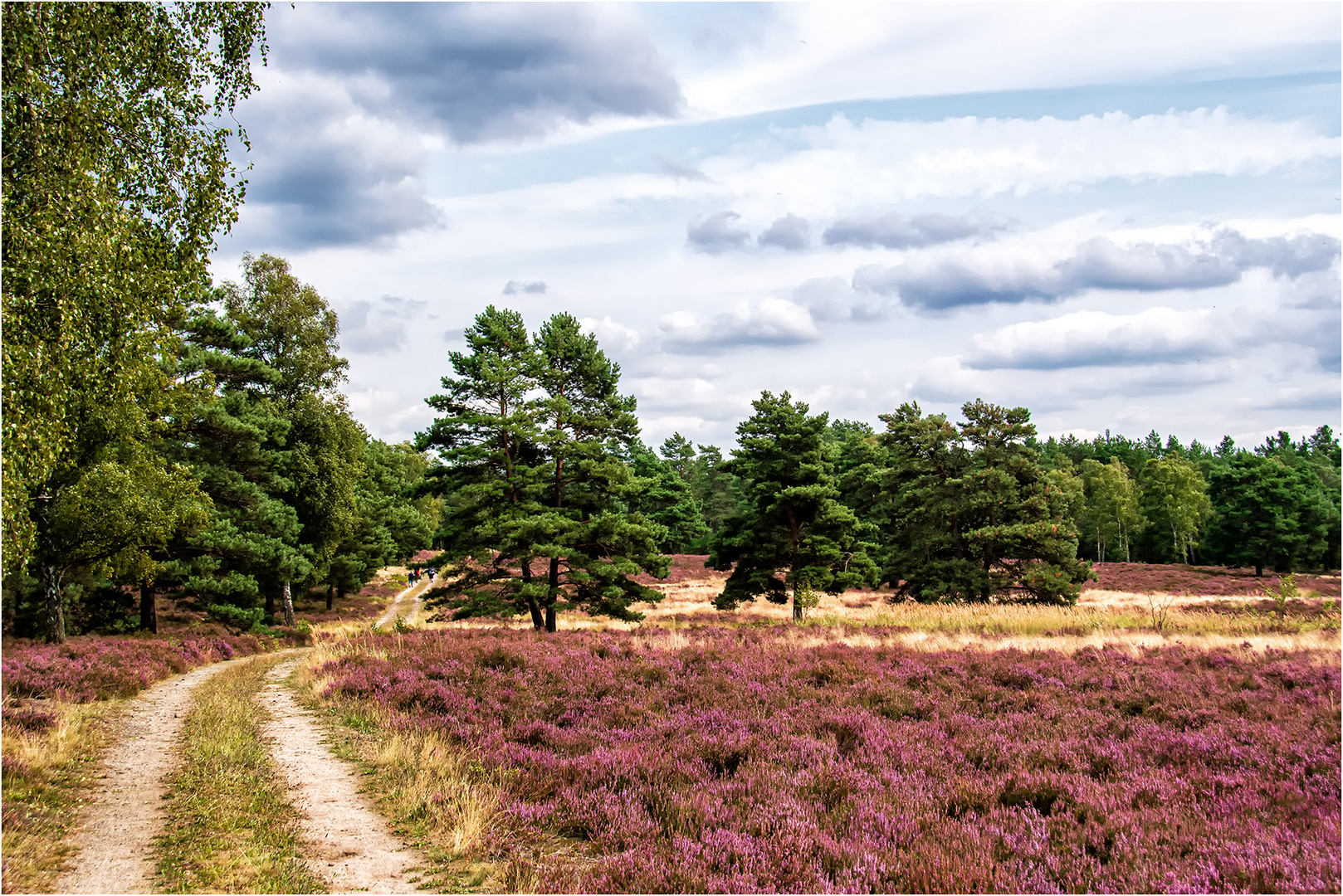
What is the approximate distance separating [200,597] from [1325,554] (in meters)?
84.0

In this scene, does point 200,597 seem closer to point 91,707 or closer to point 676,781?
point 91,707

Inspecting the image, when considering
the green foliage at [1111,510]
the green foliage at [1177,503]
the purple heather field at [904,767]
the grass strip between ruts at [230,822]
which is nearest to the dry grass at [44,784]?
the grass strip between ruts at [230,822]

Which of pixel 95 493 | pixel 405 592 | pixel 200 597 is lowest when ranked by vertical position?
pixel 405 592

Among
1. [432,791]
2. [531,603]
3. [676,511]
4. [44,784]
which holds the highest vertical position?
[676,511]

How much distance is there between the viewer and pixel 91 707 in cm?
1238

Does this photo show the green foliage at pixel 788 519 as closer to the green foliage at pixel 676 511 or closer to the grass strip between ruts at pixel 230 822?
the grass strip between ruts at pixel 230 822

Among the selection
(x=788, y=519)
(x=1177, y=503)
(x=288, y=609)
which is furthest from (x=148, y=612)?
(x=1177, y=503)

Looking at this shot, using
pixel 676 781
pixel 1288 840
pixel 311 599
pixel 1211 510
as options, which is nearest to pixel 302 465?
pixel 311 599

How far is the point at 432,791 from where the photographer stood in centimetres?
767

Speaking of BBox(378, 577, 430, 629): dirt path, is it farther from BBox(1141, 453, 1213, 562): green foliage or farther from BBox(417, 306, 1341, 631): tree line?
BBox(1141, 453, 1213, 562): green foliage

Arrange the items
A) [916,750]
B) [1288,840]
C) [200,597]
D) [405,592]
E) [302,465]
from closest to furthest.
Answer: [1288,840], [916,750], [200,597], [302,465], [405,592]

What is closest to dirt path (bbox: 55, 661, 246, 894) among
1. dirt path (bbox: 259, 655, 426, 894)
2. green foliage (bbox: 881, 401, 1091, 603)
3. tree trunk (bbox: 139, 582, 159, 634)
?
dirt path (bbox: 259, 655, 426, 894)

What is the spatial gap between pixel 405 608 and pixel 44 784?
131 feet

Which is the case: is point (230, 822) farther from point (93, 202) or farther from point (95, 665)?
point (95, 665)
